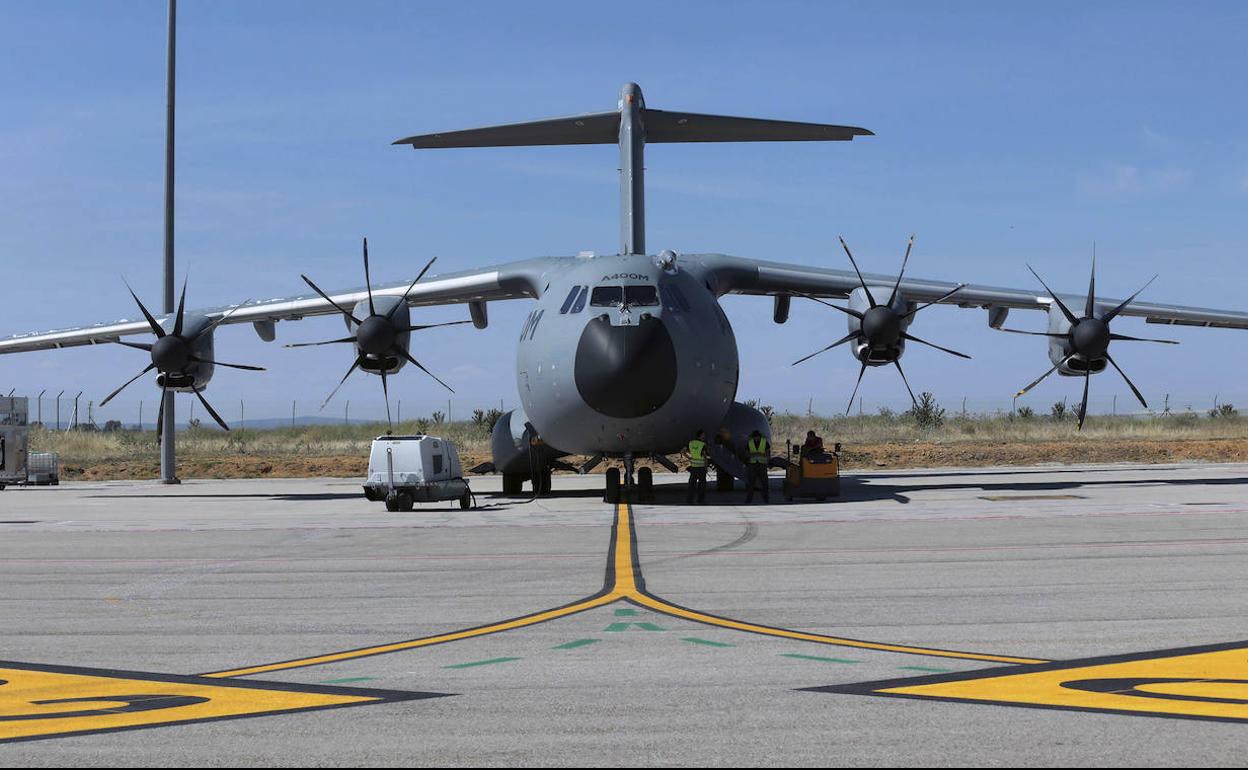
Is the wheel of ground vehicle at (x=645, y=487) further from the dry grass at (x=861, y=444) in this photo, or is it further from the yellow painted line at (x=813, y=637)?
the dry grass at (x=861, y=444)

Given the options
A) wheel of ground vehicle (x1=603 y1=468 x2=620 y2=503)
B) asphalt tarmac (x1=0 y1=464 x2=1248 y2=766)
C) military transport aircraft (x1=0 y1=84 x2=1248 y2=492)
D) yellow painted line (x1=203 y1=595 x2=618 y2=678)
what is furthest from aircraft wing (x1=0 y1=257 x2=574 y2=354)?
yellow painted line (x1=203 y1=595 x2=618 y2=678)

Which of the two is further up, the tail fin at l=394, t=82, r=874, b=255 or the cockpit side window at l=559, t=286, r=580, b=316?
the tail fin at l=394, t=82, r=874, b=255

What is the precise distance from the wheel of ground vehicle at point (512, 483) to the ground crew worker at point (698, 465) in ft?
16.7

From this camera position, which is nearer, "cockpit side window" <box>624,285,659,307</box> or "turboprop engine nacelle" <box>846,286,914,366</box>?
"cockpit side window" <box>624,285,659,307</box>

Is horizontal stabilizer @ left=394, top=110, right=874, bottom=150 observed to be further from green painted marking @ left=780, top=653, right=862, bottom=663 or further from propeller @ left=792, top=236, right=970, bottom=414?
green painted marking @ left=780, top=653, right=862, bottom=663

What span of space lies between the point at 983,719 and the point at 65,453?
58.8 metres

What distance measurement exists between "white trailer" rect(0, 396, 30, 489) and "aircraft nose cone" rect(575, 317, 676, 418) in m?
22.2

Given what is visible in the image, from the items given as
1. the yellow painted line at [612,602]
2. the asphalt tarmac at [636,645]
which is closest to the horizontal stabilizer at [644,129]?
the asphalt tarmac at [636,645]

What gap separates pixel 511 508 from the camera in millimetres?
23000

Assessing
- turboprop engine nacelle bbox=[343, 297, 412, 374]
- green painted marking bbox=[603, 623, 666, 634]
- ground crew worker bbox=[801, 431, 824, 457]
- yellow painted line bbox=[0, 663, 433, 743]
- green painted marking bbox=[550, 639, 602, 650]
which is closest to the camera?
yellow painted line bbox=[0, 663, 433, 743]

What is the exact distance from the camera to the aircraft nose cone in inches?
833

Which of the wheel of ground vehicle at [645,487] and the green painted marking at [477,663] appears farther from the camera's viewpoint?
the wheel of ground vehicle at [645,487]

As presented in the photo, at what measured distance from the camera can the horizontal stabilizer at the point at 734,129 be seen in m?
28.4

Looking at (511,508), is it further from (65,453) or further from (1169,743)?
(65,453)
